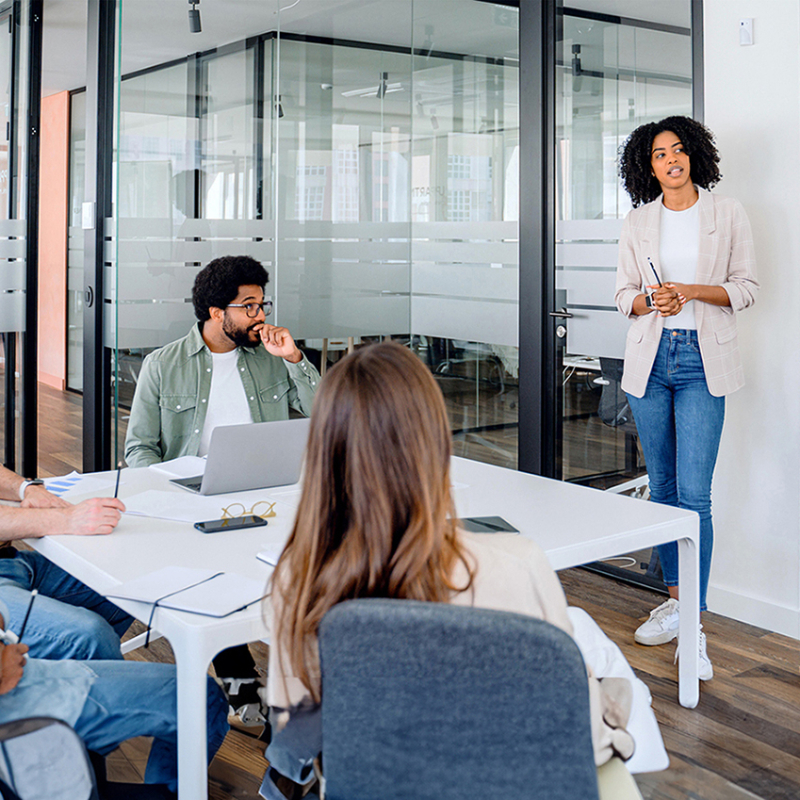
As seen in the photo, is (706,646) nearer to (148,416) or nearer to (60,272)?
(148,416)

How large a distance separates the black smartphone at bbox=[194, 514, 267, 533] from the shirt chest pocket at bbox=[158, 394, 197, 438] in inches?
37.1

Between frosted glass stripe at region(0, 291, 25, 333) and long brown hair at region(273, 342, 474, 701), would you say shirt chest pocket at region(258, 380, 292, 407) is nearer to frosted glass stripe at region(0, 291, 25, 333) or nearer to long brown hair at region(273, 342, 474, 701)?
long brown hair at region(273, 342, 474, 701)

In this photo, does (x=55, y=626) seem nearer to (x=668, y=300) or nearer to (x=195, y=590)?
(x=195, y=590)

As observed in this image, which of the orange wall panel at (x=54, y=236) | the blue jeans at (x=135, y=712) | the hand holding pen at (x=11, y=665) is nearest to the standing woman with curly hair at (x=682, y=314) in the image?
the blue jeans at (x=135, y=712)

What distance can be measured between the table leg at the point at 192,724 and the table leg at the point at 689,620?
1262 millimetres

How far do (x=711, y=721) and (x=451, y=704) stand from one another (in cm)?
189

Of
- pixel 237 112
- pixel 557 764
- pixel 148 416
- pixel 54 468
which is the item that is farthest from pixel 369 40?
pixel 557 764

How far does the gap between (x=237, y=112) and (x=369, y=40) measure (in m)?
0.79

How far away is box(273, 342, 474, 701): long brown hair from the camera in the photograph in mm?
1154

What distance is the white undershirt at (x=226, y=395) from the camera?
3.05 metres

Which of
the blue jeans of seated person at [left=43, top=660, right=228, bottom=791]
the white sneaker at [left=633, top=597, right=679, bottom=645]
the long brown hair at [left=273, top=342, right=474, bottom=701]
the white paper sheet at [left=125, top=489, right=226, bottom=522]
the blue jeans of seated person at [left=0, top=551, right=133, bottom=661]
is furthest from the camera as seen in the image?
the white sneaker at [left=633, top=597, right=679, bottom=645]

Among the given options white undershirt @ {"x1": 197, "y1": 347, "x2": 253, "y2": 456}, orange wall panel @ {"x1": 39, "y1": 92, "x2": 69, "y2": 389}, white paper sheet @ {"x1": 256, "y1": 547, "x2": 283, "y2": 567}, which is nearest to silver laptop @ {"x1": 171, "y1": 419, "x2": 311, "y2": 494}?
white paper sheet @ {"x1": 256, "y1": 547, "x2": 283, "y2": 567}

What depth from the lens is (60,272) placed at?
9109mm

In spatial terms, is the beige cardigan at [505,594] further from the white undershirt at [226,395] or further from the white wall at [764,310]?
the white wall at [764,310]
